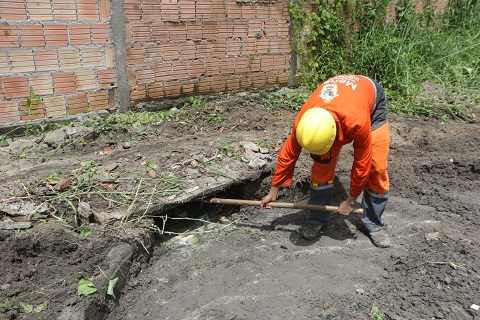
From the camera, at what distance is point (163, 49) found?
463 cm

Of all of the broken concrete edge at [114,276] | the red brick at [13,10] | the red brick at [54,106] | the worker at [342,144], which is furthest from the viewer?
the red brick at [54,106]

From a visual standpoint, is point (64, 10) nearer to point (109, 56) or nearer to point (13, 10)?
point (13, 10)

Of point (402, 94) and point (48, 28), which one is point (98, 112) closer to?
point (48, 28)

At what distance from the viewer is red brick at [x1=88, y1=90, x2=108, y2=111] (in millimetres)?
4375

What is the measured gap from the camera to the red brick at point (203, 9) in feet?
15.4

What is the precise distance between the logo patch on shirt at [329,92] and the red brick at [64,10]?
8.98 feet

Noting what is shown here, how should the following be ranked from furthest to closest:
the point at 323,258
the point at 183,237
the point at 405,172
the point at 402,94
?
1. the point at 402,94
2. the point at 405,172
3. the point at 183,237
4. the point at 323,258

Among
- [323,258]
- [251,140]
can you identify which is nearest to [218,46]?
[251,140]

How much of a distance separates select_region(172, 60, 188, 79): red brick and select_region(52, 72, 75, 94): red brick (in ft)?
3.87

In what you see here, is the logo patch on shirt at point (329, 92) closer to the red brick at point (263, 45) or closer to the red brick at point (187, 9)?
the red brick at point (187, 9)

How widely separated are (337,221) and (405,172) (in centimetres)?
103

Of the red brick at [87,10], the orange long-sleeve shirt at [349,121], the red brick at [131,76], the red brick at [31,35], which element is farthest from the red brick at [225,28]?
the orange long-sleeve shirt at [349,121]

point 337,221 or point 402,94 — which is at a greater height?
point 402,94

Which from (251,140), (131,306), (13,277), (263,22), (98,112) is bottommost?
(131,306)
